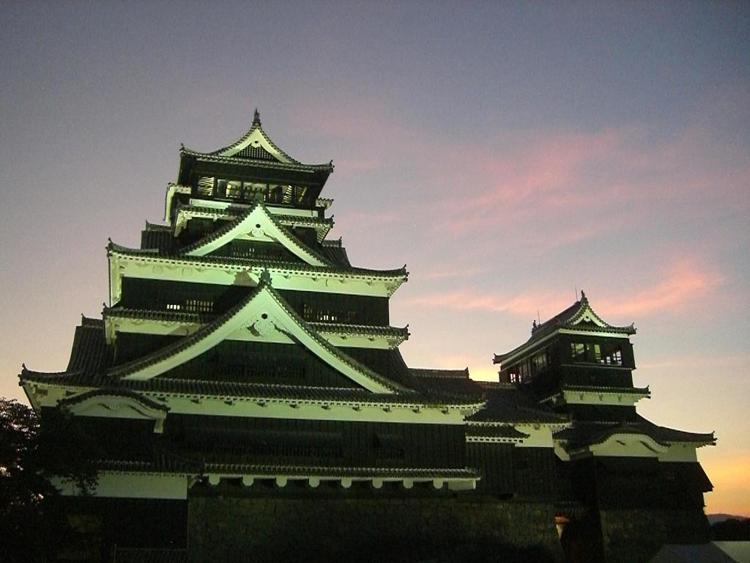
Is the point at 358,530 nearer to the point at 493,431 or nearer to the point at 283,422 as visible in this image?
the point at 283,422

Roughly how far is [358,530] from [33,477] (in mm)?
11870

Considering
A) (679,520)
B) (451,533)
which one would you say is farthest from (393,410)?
(679,520)

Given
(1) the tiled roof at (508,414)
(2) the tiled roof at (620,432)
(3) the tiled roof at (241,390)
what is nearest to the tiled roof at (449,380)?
(1) the tiled roof at (508,414)

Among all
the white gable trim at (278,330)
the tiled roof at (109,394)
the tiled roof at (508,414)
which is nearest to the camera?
the tiled roof at (109,394)

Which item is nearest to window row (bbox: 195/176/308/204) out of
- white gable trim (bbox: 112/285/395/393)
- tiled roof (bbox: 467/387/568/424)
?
white gable trim (bbox: 112/285/395/393)

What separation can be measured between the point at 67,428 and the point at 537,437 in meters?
20.4

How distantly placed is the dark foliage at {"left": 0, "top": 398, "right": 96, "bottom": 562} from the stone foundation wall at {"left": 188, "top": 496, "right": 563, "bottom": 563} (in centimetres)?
534

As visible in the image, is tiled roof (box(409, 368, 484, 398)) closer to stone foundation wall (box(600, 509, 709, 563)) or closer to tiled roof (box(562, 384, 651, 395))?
tiled roof (box(562, 384, 651, 395))

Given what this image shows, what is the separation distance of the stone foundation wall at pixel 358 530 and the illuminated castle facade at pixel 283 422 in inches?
2.6

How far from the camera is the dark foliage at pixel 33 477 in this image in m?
18.6

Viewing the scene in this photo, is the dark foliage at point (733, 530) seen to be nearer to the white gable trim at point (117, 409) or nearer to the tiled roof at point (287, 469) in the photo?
the tiled roof at point (287, 469)

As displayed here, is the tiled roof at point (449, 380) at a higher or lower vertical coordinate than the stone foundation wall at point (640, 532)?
higher

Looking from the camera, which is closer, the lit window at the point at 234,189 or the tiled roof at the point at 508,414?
the tiled roof at the point at 508,414

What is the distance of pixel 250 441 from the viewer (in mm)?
26688
